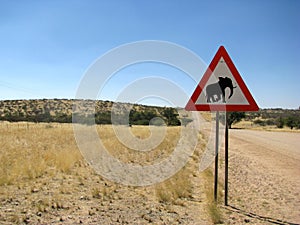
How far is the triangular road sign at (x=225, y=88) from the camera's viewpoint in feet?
18.2

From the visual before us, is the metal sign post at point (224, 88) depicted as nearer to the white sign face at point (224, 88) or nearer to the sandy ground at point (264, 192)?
the white sign face at point (224, 88)

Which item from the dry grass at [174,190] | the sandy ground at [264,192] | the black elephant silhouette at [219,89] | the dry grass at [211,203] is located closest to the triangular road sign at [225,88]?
the black elephant silhouette at [219,89]

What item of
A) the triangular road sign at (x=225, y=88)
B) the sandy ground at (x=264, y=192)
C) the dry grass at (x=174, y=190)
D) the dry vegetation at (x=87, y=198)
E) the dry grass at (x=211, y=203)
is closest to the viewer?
the dry grass at (x=211, y=203)

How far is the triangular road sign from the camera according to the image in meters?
5.56

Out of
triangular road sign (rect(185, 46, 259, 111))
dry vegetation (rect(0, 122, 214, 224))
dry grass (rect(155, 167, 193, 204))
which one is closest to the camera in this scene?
dry vegetation (rect(0, 122, 214, 224))

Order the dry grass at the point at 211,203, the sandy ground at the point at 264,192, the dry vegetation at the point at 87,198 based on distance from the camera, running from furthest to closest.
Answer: the sandy ground at the point at 264,192 < the dry vegetation at the point at 87,198 < the dry grass at the point at 211,203

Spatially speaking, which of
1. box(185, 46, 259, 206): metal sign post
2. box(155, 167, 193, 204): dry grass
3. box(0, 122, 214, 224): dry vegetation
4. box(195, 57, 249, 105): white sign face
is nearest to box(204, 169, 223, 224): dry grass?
box(0, 122, 214, 224): dry vegetation

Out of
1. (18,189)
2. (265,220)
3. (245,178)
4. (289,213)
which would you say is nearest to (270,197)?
(289,213)

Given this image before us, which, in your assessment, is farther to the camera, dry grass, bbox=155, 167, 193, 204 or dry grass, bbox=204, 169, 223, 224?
dry grass, bbox=155, 167, 193, 204

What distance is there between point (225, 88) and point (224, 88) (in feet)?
0.08

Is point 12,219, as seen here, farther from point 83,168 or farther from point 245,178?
point 245,178

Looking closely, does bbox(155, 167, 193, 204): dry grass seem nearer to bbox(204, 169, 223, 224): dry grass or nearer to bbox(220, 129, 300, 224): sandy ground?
bbox(204, 169, 223, 224): dry grass

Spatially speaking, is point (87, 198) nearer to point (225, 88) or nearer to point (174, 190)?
point (174, 190)

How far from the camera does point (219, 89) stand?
5.54m
